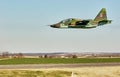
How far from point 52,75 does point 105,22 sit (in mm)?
12705

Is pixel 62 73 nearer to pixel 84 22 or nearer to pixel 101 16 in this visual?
pixel 84 22

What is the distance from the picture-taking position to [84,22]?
55.7 meters

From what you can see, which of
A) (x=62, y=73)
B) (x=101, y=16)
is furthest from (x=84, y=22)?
(x=62, y=73)

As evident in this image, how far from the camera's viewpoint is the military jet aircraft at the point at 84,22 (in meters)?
53.0

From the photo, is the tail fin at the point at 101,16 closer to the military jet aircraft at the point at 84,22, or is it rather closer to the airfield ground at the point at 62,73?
the military jet aircraft at the point at 84,22

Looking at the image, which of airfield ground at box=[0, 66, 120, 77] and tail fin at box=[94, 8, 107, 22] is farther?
tail fin at box=[94, 8, 107, 22]

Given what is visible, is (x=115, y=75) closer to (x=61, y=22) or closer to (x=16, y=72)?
(x=61, y=22)

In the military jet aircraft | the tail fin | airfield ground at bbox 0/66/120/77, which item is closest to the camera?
the military jet aircraft

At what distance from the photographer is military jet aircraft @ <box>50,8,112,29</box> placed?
53.0 m

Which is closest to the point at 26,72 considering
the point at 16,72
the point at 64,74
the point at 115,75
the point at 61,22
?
the point at 16,72

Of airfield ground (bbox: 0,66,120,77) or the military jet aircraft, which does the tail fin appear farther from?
airfield ground (bbox: 0,66,120,77)

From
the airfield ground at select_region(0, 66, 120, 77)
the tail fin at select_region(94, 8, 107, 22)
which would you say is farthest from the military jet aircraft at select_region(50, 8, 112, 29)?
the airfield ground at select_region(0, 66, 120, 77)

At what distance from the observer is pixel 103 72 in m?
61.6

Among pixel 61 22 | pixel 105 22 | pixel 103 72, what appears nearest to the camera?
pixel 105 22
